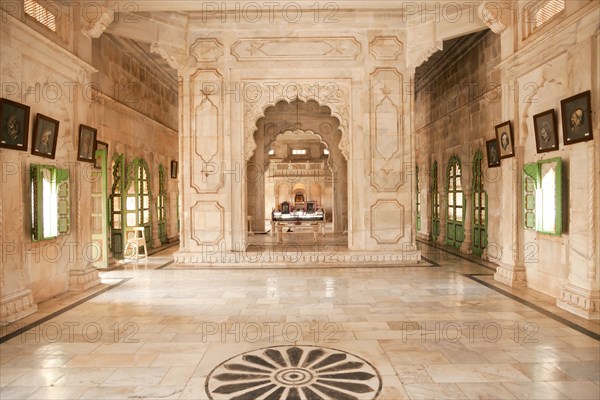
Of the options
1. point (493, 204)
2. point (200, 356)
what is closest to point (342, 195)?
point (493, 204)

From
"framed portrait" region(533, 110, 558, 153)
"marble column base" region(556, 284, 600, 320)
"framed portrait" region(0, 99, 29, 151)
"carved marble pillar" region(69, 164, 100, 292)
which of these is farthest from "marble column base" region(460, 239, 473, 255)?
"framed portrait" region(0, 99, 29, 151)

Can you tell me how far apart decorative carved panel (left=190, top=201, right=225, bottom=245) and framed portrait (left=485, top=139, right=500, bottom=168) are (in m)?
5.09

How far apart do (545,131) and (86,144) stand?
644 centimetres

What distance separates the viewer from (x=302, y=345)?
11.7 feet

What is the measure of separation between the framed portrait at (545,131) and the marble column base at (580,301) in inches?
68.6

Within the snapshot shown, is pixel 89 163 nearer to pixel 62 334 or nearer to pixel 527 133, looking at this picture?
pixel 62 334

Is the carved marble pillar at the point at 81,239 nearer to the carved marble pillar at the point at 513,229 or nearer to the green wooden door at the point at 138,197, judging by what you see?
the green wooden door at the point at 138,197

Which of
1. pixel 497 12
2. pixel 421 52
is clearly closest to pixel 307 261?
pixel 421 52

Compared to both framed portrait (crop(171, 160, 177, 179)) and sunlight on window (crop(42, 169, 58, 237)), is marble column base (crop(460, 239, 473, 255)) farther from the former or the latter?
framed portrait (crop(171, 160, 177, 179))

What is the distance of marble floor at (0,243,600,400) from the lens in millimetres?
2799

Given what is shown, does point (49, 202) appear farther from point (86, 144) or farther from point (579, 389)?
point (579, 389)

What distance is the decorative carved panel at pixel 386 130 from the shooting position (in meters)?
7.54

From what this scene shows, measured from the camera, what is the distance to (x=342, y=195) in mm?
13039

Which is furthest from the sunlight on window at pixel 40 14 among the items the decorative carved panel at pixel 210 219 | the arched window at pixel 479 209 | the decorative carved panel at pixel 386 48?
the arched window at pixel 479 209
